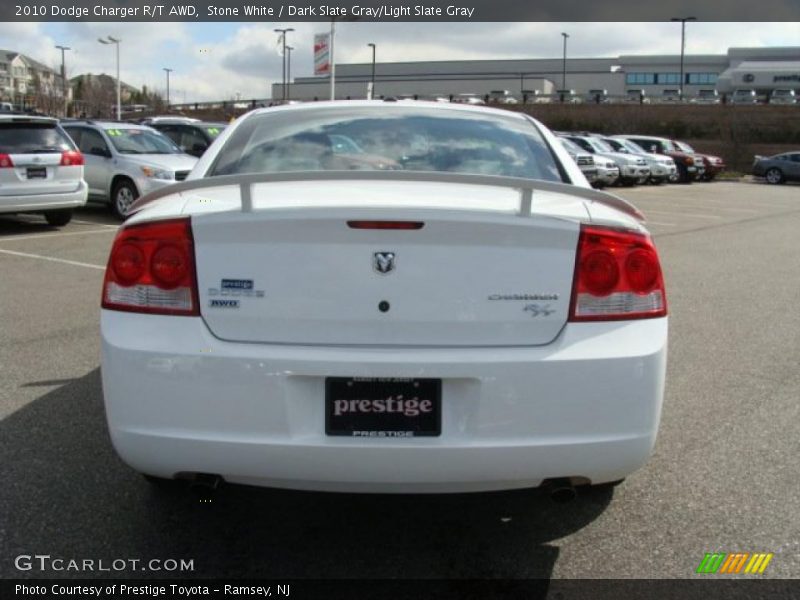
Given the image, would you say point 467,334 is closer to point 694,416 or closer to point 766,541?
point 766,541

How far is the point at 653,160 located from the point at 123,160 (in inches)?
872

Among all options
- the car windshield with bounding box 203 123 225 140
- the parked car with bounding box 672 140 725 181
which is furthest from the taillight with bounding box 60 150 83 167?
the parked car with bounding box 672 140 725 181

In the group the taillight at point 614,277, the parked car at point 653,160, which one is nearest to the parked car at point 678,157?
the parked car at point 653,160

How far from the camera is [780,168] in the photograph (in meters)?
37.5

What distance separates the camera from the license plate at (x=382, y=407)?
269cm

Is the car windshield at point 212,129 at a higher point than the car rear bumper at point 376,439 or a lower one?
higher

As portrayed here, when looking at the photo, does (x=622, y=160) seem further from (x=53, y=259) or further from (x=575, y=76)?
(x=575, y=76)

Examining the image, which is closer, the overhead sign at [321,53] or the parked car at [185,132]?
the parked car at [185,132]

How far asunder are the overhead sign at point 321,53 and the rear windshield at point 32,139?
20.4 meters

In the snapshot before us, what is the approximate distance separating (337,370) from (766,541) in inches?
73.3

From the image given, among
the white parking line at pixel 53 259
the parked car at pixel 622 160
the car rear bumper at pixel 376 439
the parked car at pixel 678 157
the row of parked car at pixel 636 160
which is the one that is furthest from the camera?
the parked car at pixel 678 157

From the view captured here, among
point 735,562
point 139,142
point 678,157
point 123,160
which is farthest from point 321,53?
point 735,562

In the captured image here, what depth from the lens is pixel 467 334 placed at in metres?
2.70

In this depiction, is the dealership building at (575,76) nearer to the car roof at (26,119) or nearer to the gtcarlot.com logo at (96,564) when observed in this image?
the car roof at (26,119)
